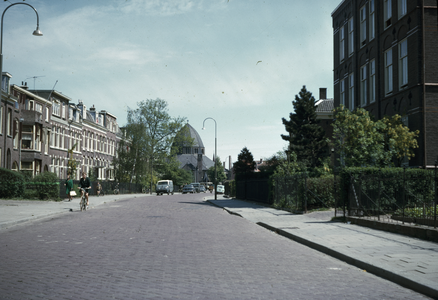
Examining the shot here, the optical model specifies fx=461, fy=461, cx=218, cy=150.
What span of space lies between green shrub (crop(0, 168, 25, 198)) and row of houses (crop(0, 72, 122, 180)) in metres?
6.93

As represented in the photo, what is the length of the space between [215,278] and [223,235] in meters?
6.10

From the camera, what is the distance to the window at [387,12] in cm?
2810

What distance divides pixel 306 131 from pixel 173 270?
43.7 m

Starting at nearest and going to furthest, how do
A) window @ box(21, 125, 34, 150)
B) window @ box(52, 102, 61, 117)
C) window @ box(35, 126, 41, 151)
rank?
window @ box(21, 125, 34, 150), window @ box(35, 126, 41, 151), window @ box(52, 102, 61, 117)

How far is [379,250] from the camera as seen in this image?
945 cm

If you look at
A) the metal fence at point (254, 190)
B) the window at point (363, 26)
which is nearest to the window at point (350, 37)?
the window at point (363, 26)

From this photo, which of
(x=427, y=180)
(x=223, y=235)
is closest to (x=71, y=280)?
(x=223, y=235)

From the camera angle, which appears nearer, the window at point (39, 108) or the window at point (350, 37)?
the window at point (350, 37)

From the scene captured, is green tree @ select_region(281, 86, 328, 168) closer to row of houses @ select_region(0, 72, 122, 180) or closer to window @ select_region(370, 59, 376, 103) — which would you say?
window @ select_region(370, 59, 376, 103)

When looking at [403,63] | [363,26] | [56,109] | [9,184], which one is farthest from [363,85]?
[56,109]

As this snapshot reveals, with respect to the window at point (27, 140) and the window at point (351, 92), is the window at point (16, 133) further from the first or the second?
the window at point (351, 92)

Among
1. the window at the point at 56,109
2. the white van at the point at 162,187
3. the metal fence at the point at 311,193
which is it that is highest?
the window at the point at 56,109

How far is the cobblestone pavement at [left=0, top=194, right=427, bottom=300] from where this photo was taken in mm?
6074

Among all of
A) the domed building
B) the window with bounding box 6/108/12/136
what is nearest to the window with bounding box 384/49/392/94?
the window with bounding box 6/108/12/136
